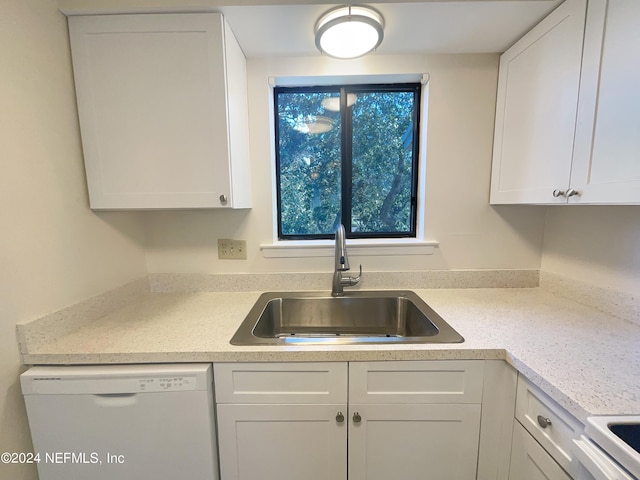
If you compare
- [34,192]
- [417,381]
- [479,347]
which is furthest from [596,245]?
[34,192]

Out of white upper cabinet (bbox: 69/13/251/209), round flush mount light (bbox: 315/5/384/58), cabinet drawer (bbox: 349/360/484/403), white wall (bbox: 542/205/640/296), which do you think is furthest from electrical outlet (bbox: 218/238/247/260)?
white wall (bbox: 542/205/640/296)

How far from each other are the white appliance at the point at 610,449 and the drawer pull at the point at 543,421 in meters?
0.13

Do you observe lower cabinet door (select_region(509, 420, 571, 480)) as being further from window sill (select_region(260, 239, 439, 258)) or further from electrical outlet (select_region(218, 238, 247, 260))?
electrical outlet (select_region(218, 238, 247, 260))

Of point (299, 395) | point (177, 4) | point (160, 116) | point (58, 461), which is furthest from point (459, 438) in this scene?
point (177, 4)

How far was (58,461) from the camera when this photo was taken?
0.87 meters

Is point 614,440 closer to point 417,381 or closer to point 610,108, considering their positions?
point 417,381

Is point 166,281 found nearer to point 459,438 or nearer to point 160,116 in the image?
point 160,116

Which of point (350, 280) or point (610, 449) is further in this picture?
point (350, 280)

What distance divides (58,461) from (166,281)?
79 cm

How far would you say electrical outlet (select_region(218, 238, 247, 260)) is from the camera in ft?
4.83

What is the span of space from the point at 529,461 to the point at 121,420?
134 centimetres

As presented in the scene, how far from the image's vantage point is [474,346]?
2.91 ft

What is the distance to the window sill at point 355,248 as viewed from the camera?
147 centimetres

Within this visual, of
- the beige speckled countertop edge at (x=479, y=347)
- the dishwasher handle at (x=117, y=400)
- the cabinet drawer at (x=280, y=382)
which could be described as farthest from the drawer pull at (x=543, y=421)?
the dishwasher handle at (x=117, y=400)
